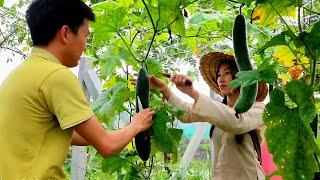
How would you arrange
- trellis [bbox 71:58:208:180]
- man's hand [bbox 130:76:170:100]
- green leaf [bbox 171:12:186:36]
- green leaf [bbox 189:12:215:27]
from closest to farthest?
1. green leaf [bbox 171:12:186:36]
2. man's hand [bbox 130:76:170:100]
3. green leaf [bbox 189:12:215:27]
4. trellis [bbox 71:58:208:180]

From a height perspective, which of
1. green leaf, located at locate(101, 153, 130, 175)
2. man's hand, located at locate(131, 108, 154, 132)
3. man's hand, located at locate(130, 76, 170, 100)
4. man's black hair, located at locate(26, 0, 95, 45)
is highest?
man's black hair, located at locate(26, 0, 95, 45)

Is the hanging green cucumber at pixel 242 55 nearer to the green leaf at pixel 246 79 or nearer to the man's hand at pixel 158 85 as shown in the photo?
the green leaf at pixel 246 79

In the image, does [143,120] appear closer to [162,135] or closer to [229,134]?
[162,135]

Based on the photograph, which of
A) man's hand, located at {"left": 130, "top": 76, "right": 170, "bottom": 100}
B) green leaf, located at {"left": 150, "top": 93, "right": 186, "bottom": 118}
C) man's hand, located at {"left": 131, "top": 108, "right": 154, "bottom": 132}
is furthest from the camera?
man's hand, located at {"left": 130, "top": 76, "right": 170, "bottom": 100}

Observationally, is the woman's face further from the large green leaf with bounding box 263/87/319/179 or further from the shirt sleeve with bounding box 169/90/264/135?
the large green leaf with bounding box 263/87/319/179

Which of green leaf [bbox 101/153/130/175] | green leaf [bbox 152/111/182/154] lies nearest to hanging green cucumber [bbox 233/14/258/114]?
green leaf [bbox 152/111/182/154]

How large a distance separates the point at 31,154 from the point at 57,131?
0.11m

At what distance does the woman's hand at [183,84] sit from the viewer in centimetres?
239

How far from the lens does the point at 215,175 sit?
2650 mm

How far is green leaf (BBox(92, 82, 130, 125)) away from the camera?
2256 millimetres

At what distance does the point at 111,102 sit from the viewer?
7.54ft

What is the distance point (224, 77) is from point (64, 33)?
105 centimetres

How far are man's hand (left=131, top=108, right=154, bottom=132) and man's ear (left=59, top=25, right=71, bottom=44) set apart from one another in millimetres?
358

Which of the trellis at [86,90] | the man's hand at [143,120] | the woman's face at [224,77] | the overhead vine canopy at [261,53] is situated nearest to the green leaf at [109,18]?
the overhead vine canopy at [261,53]
